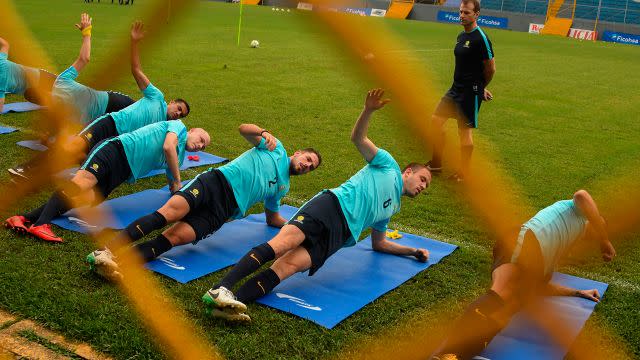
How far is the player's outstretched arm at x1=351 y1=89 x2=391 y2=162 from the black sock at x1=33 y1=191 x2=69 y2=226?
2.54 meters

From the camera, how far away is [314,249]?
174 inches

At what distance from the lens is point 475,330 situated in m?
3.66

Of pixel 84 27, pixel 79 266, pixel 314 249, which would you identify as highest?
pixel 84 27

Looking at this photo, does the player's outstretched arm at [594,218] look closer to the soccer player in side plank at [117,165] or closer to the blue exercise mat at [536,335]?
the blue exercise mat at [536,335]

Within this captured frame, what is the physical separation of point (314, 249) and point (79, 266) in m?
1.72

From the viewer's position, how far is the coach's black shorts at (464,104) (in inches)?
289

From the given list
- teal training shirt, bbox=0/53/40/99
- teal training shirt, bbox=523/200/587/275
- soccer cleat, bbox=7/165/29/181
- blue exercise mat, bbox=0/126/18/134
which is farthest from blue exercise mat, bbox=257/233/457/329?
blue exercise mat, bbox=0/126/18/134

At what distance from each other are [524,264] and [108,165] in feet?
11.4

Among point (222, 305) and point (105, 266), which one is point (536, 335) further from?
point (105, 266)

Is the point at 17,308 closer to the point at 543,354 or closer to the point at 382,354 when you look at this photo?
the point at 382,354

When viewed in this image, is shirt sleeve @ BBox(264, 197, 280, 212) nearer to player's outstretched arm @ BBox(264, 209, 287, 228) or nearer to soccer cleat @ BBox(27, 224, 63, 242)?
player's outstretched arm @ BBox(264, 209, 287, 228)

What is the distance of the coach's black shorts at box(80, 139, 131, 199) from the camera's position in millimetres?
5375

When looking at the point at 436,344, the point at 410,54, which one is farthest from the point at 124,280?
the point at 410,54

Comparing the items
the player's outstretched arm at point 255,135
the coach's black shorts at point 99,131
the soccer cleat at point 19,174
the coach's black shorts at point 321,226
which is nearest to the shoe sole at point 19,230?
the soccer cleat at point 19,174
